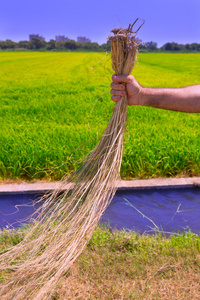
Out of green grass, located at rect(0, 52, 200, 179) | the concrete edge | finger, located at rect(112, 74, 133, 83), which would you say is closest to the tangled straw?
finger, located at rect(112, 74, 133, 83)

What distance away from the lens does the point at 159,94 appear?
2.12 metres

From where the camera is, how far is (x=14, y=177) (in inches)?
128

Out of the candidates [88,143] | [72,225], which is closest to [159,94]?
[72,225]

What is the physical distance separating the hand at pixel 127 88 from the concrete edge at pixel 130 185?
41.5 inches

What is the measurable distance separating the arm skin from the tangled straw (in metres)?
0.06

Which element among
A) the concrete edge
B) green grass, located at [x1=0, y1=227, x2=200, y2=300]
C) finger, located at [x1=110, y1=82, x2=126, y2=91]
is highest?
finger, located at [x1=110, y1=82, x2=126, y2=91]

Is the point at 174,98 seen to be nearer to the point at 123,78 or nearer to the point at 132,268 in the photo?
the point at 123,78

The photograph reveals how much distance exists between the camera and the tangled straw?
183cm

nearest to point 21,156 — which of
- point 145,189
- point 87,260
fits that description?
point 145,189

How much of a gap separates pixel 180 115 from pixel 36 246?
161 inches

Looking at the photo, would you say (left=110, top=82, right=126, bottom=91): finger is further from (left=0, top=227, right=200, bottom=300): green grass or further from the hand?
(left=0, top=227, right=200, bottom=300): green grass

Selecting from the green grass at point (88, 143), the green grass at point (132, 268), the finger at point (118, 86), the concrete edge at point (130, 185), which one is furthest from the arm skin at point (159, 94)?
the concrete edge at point (130, 185)

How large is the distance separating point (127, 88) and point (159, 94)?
0.21m

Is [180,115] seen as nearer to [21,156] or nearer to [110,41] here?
[21,156]
